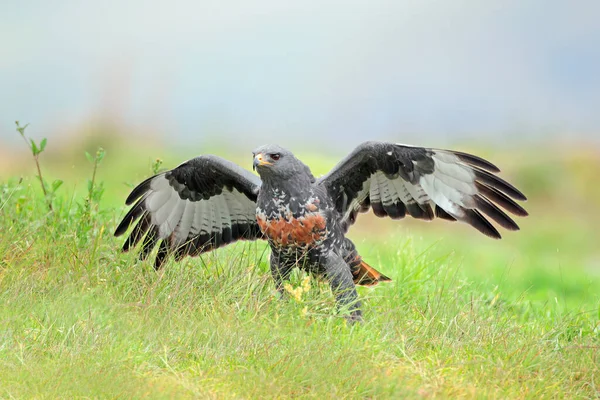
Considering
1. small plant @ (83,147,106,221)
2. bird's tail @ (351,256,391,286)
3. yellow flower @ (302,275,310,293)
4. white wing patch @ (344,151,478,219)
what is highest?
white wing patch @ (344,151,478,219)

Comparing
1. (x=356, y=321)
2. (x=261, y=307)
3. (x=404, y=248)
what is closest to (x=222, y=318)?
(x=261, y=307)

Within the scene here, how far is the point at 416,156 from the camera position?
5.98 meters

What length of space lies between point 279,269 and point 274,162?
2.78 feet

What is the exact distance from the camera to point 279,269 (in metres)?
6.04

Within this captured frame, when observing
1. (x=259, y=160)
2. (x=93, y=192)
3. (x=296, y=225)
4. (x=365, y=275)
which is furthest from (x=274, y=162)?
(x=93, y=192)

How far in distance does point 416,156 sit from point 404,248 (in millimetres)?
1890

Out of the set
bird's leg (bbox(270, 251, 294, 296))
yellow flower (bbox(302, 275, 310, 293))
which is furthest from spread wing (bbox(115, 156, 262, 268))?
yellow flower (bbox(302, 275, 310, 293))

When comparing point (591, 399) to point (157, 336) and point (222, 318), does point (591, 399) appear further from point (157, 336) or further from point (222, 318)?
point (157, 336)

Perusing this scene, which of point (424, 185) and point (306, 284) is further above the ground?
point (424, 185)

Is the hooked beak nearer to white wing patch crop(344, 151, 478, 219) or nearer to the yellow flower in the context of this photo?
the yellow flower

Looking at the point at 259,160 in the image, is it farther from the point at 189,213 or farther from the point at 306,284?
the point at 189,213

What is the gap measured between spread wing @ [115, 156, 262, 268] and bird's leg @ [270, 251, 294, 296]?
0.71m

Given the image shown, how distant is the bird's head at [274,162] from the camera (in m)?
5.64

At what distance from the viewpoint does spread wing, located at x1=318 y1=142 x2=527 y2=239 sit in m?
5.89
